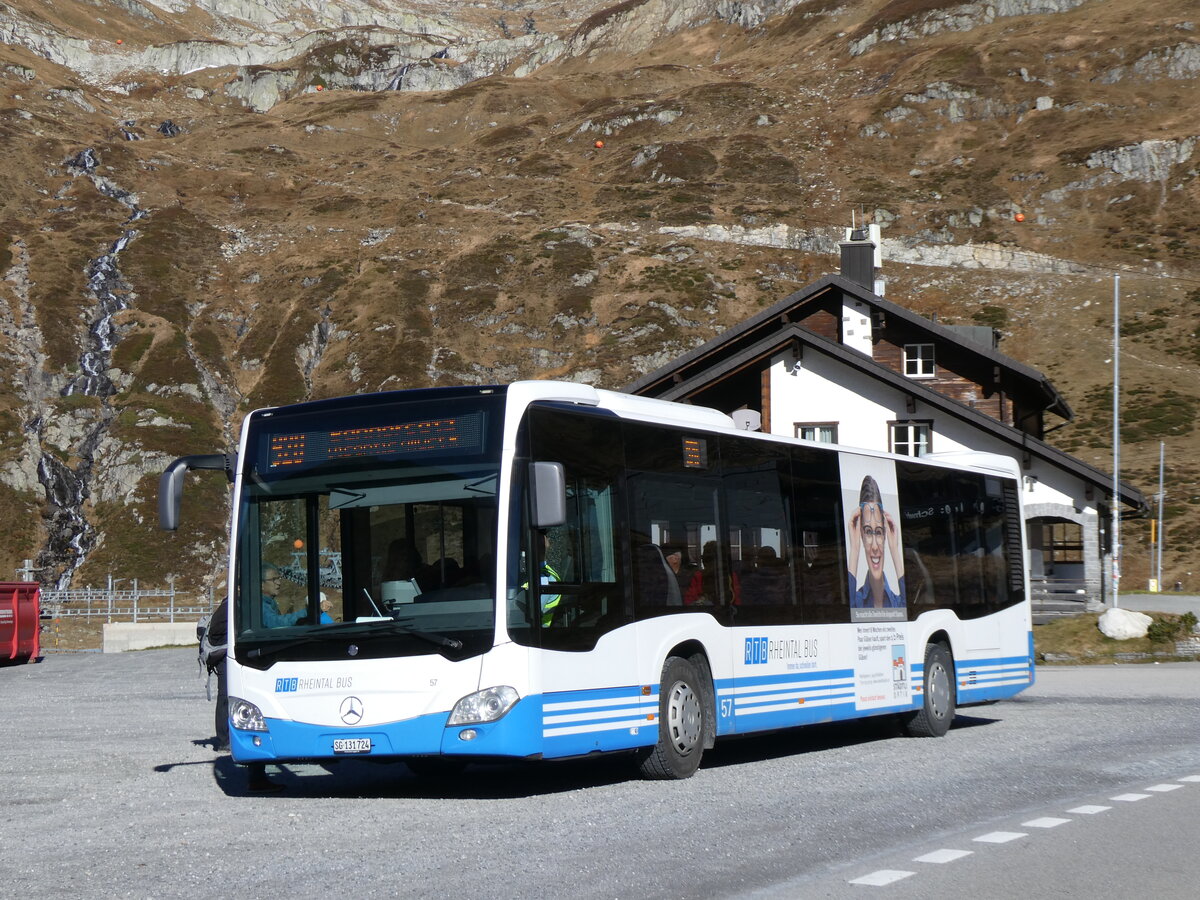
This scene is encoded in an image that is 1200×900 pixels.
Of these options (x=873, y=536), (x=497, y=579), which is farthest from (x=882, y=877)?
(x=873, y=536)

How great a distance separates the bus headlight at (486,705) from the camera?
419 inches

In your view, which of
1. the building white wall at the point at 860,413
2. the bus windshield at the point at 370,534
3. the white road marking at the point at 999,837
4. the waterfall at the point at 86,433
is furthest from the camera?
the waterfall at the point at 86,433

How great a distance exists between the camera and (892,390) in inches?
1656

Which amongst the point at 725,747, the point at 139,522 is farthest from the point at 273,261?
the point at 725,747

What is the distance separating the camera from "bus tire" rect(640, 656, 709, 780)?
39.7 feet

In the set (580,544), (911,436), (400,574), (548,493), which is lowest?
(400,574)

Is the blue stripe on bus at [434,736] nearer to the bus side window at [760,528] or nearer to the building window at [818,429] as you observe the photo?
the bus side window at [760,528]

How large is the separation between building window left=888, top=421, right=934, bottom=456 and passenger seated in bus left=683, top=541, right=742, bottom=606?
29.2m

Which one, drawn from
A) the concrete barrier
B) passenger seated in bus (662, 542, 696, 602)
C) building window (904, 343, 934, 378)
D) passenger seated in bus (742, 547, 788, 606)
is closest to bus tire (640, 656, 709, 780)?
passenger seated in bus (662, 542, 696, 602)

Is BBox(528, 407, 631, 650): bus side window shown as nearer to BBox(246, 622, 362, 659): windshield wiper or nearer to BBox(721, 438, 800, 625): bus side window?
BBox(246, 622, 362, 659): windshield wiper

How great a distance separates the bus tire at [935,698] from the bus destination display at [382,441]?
7575 millimetres

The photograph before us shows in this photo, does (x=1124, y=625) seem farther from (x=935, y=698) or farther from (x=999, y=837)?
(x=999, y=837)

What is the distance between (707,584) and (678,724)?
1.25 metres

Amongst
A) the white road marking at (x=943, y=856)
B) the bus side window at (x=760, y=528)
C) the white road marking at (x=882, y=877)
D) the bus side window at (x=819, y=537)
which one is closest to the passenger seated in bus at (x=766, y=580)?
the bus side window at (x=760, y=528)
